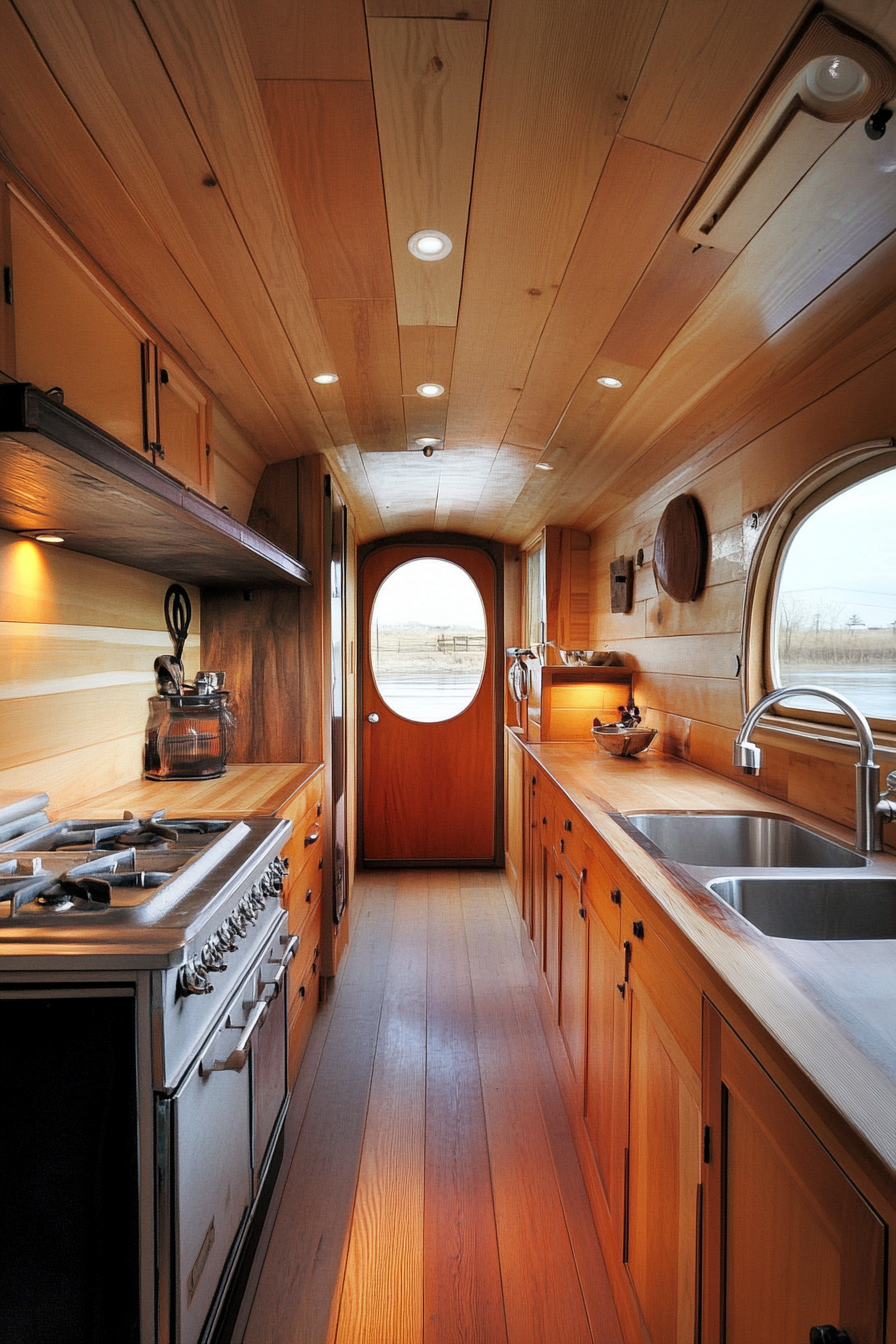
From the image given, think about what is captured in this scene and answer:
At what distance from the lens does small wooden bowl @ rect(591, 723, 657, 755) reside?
119 inches

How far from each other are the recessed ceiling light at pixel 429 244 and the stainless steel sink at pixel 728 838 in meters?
1.40

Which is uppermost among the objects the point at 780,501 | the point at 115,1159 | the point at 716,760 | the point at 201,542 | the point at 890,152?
the point at 890,152

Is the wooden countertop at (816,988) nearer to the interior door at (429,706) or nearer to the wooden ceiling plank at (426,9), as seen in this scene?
the wooden ceiling plank at (426,9)

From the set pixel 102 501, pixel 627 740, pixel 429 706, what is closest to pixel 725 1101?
pixel 102 501

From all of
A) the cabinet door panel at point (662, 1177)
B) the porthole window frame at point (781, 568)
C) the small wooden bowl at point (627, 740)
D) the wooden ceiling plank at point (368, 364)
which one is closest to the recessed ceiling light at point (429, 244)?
the wooden ceiling plank at point (368, 364)

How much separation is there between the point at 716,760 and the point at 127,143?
7.59ft

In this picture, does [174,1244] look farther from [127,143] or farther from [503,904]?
[503,904]

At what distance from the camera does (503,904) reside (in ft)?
14.4

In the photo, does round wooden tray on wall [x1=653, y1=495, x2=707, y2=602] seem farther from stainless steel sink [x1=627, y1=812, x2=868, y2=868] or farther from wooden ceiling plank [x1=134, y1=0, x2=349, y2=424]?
wooden ceiling plank [x1=134, y1=0, x2=349, y2=424]

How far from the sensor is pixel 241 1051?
141 cm

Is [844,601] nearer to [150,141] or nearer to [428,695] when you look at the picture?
[150,141]

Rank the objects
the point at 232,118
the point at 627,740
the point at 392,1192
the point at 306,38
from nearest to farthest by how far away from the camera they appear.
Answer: the point at 306,38
the point at 232,118
the point at 392,1192
the point at 627,740

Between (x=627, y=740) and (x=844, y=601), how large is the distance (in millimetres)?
1246

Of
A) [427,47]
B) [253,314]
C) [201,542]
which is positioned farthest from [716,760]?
[427,47]
